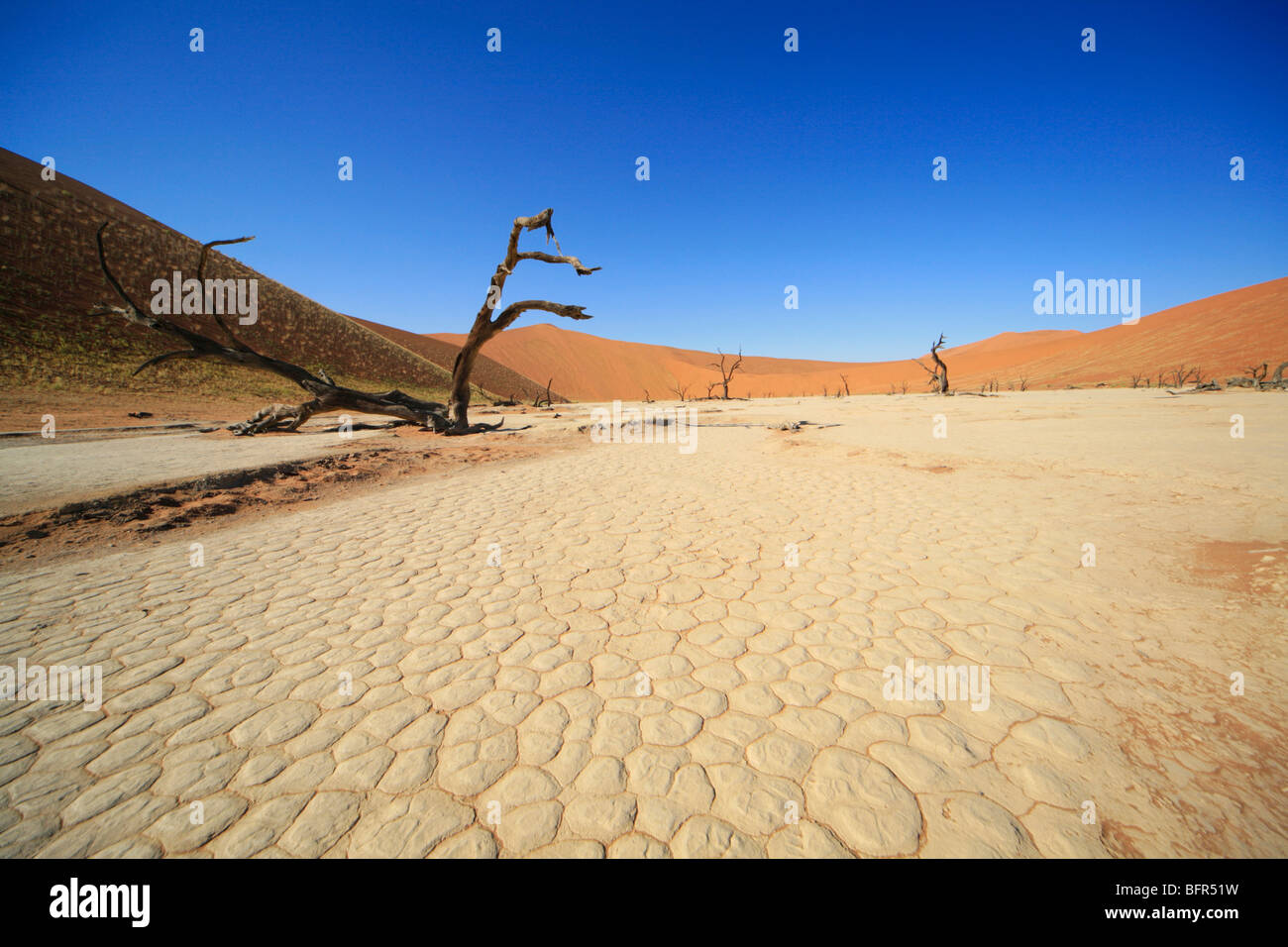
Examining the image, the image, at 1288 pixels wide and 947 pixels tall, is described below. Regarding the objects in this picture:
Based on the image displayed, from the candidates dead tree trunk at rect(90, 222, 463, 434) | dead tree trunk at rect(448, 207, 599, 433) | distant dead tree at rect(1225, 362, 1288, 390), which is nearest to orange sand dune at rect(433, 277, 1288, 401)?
distant dead tree at rect(1225, 362, 1288, 390)

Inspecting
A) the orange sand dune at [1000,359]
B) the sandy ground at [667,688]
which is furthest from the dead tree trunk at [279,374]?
the orange sand dune at [1000,359]

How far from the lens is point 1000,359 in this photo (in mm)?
53000

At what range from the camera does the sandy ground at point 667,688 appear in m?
1.64

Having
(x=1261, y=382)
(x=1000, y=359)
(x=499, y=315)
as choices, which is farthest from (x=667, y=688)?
(x=1000, y=359)

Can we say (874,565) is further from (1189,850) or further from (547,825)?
(547,825)

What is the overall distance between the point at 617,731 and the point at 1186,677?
9.38 feet

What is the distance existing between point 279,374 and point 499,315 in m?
5.82

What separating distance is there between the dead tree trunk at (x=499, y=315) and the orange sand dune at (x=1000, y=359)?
118 ft

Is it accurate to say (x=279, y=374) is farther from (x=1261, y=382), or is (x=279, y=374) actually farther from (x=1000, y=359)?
(x=1000, y=359)

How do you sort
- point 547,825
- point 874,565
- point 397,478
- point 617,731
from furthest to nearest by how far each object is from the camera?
point 397,478 < point 874,565 < point 617,731 < point 547,825

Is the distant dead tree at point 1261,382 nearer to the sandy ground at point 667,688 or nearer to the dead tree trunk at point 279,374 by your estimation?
the sandy ground at point 667,688

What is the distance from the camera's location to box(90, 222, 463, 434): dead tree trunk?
9.63 metres

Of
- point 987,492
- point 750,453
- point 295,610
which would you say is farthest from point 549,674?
point 750,453
